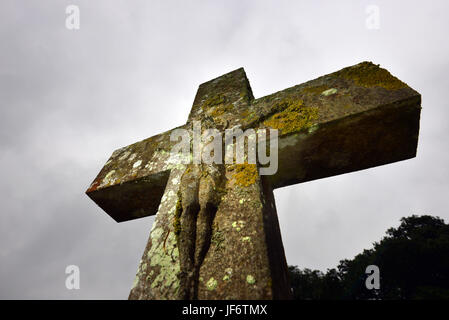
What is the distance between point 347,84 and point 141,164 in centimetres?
189

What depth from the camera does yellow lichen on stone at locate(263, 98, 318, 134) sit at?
1.65m

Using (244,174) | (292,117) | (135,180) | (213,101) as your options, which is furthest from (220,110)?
(135,180)

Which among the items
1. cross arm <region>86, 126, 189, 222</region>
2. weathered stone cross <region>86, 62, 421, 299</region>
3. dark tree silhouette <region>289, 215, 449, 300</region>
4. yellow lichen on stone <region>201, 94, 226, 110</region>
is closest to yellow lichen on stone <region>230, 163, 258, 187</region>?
weathered stone cross <region>86, 62, 421, 299</region>

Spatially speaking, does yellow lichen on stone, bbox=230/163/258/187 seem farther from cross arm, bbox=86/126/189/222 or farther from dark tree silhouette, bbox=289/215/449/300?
dark tree silhouette, bbox=289/215/449/300

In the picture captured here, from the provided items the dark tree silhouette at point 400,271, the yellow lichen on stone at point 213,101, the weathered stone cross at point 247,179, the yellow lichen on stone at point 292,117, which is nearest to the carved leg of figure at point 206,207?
the weathered stone cross at point 247,179

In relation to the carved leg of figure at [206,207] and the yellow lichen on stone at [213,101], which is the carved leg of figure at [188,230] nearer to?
the carved leg of figure at [206,207]

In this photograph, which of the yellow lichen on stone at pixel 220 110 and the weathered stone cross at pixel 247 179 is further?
the yellow lichen on stone at pixel 220 110

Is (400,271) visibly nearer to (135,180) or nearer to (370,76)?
(370,76)

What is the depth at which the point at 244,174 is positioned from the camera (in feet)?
5.20

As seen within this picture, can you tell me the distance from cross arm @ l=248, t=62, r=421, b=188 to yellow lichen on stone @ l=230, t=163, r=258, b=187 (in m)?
0.30

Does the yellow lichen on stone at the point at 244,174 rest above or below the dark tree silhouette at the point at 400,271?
above

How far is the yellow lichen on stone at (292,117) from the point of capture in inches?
64.9

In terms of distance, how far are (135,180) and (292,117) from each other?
1.44 metres

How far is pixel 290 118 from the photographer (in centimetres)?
175
